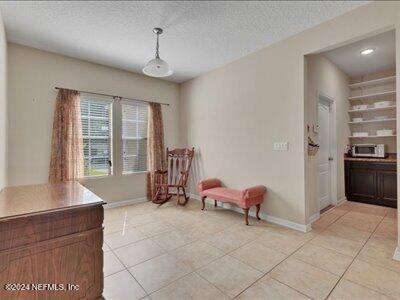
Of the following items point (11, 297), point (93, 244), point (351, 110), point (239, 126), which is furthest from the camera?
point (351, 110)

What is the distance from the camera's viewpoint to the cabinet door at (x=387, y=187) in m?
3.68

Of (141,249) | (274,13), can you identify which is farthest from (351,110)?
(141,249)

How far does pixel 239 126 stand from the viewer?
3.68 meters

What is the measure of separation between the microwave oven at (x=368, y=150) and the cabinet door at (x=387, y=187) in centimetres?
37

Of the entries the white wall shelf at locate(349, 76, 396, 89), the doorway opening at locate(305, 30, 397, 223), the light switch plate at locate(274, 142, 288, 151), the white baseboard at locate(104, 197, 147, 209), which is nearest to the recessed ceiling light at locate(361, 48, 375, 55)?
the doorway opening at locate(305, 30, 397, 223)

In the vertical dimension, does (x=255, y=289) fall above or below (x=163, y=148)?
below

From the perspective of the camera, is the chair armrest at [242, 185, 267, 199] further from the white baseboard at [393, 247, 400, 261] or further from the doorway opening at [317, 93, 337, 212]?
the white baseboard at [393, 247, 400, 261]

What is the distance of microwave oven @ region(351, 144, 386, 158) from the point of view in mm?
3916

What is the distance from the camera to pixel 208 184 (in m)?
3.89

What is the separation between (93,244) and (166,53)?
9.97ft

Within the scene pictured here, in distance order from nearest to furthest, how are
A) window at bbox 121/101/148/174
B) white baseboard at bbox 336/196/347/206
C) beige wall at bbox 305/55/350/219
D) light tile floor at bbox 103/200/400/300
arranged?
light tile floor at bbox 103/200/400/300, beige wall at bbox 305/55/350/219, white baseboard at bbox 336/196/347/206, window at bbox 121/101/148/174

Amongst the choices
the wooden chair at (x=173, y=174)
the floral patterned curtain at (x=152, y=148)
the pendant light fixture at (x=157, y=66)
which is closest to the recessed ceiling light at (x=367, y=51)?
the pendant light fixture at (x=157, y=66)

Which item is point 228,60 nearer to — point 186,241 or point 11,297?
point 186,241

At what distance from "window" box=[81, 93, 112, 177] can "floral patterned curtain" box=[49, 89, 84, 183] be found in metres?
0.17
